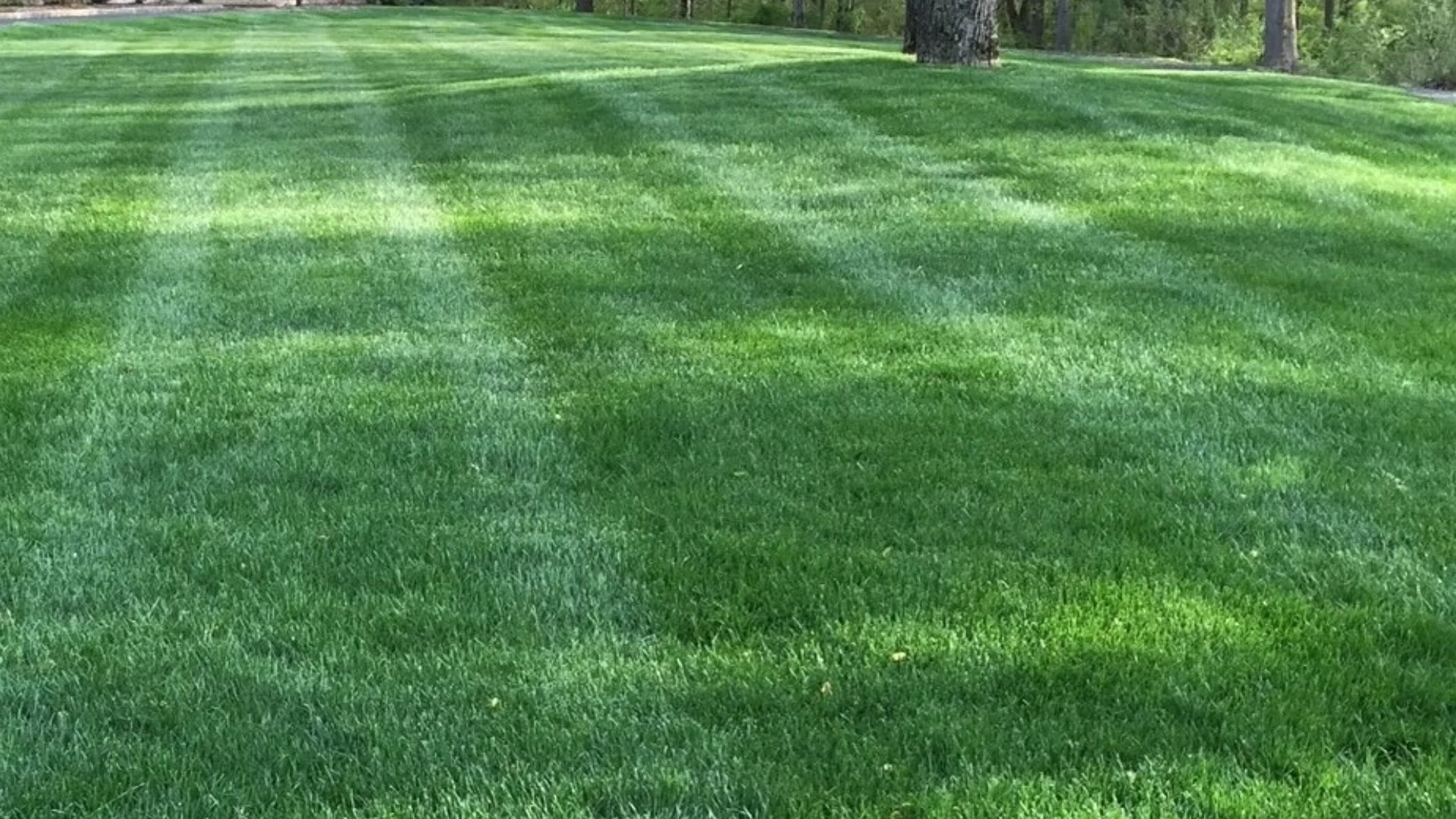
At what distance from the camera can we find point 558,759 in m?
2.69

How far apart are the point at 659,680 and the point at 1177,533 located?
1.48m

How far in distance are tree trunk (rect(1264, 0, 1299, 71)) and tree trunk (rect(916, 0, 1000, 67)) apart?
13.9m

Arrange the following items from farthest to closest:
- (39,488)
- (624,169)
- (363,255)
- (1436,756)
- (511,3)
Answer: (511,3) < (624,169) < (363,255) < (39,488) < (1436,756)

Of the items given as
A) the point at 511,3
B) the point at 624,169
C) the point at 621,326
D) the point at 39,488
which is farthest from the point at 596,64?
the point at 511,3

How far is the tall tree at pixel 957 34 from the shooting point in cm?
1208

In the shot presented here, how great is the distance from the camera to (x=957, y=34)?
39.8 feet

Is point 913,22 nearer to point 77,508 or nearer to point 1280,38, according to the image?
point 77,508

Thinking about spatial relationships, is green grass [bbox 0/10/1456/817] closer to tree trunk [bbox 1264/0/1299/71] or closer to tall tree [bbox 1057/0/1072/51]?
tree trunk [bbox 1264/0/1299/71]

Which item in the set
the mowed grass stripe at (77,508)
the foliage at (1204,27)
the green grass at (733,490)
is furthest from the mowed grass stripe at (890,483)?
the foliage at (1204,27)

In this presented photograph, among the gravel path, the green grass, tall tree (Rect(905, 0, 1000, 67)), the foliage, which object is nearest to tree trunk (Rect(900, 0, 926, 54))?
tall tree (Rect(905, 0, 1000, 67))

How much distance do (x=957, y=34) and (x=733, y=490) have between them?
9.04m

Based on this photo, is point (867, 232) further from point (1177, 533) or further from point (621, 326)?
point (1177, 533)

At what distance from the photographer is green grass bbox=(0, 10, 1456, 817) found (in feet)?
8.86

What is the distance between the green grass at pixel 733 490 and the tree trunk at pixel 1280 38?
54.9ft
